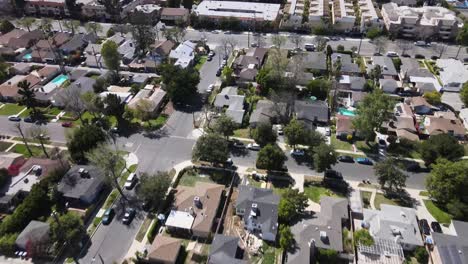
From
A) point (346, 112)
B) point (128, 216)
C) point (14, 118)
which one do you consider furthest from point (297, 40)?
point (14, 118)

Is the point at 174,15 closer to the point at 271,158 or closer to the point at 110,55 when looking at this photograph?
the point at 110,55

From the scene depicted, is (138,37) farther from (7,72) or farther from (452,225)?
(452,225)

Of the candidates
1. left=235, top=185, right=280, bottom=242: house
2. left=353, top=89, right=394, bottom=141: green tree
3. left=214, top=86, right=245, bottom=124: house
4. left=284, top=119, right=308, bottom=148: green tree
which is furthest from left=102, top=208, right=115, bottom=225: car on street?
left=353, top=89, right=394, bottom=141: green tree

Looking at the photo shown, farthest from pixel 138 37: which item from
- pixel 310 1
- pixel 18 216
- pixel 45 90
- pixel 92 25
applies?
pixel 310 1

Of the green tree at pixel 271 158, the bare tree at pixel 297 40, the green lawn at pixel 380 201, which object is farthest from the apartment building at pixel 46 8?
the green lawn at pixel 380 201

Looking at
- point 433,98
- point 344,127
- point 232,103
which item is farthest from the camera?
point 433,98

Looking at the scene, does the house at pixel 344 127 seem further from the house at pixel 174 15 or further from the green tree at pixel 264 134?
the house at pixel 174 15
